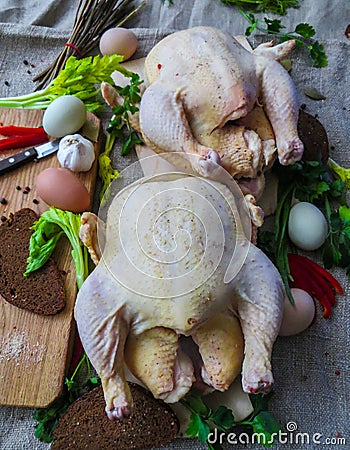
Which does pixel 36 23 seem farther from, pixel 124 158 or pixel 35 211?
pixel 35 211

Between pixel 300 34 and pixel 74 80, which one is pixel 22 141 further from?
pixel 300 34

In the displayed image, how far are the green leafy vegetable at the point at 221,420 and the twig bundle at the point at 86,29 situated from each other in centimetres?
129

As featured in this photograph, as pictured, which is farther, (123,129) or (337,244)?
(123,129)

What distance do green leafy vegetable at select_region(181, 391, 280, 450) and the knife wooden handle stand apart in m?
0.93

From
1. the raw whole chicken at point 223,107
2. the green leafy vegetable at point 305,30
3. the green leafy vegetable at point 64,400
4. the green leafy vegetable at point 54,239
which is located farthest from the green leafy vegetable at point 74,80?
the green leafy vegetable at point 64,400

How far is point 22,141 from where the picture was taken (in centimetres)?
192

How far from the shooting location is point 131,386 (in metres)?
1.58

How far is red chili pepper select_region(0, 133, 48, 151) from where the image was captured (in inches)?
75.0

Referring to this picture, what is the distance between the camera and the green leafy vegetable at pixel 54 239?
1.72 meters

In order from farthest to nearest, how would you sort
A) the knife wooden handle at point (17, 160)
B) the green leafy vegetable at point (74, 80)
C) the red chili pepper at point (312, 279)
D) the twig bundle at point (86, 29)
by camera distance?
the twig bundle at point (86, 29)
the green leafy vegetable at point (74, 80)
the knife wooden handle at point (17, 160)
the red chili pepper at point (312, 279)

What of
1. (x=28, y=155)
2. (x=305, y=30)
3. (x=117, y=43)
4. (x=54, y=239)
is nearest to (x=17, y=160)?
(x=28, y=155)

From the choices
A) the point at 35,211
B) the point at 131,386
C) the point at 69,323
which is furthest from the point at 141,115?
the point at 131,386

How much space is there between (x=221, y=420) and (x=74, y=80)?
123 cm

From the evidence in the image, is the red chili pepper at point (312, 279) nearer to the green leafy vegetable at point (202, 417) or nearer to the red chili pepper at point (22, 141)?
the green leafy vegetable at point (202, 417)
